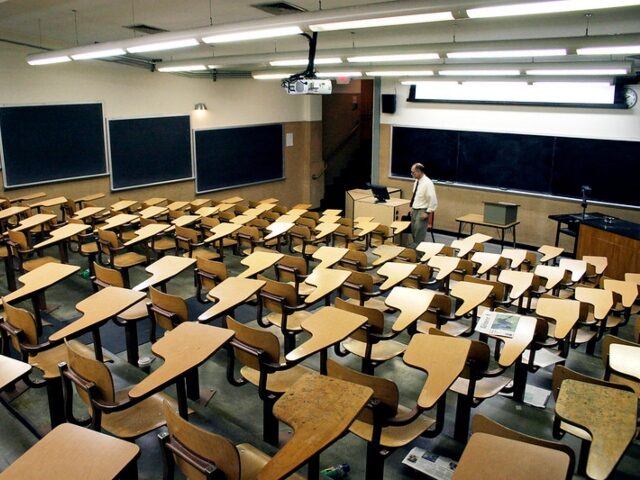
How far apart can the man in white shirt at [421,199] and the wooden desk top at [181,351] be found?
620 centimetres

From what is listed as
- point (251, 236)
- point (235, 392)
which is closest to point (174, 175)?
point (251, 236)

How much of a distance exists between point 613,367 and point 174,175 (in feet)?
30.5

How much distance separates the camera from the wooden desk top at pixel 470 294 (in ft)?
14.3

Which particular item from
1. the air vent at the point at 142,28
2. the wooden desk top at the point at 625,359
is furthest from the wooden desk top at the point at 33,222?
the wooden desk top at the point at 625,359

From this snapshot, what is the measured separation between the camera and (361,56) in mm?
6961

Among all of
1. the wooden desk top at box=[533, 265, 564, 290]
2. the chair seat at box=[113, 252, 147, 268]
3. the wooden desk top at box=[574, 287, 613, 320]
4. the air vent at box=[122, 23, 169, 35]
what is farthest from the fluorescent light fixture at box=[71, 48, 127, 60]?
the wooden desk top at box=[574, 287, 613, 320]

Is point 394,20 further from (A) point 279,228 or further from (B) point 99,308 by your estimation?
(A) point 279,228

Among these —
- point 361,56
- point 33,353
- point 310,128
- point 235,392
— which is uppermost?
point 361,56

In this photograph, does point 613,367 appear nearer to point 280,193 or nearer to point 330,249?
point 330,249

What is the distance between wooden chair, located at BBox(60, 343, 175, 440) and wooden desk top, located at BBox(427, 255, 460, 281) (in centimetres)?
321

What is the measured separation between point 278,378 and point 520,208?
7.97 meters

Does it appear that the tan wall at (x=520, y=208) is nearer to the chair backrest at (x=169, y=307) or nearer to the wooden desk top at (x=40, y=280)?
the chair backrest at (x=169, y=307)

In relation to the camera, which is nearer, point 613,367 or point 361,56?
point 613,367

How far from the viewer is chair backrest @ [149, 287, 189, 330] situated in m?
3.90
